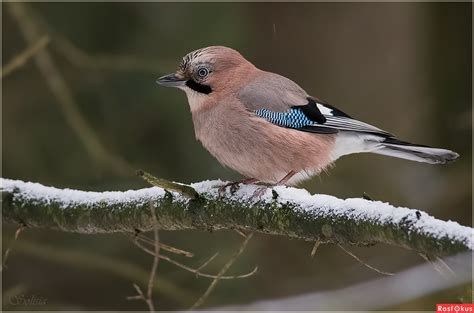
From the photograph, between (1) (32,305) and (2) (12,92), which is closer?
(1) (32,305)

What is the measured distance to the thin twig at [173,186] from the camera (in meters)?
3.80

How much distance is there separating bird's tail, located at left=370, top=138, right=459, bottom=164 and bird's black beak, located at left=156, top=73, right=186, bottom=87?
156 cm

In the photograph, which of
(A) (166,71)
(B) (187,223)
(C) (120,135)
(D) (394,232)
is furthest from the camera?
(C) (120,135)

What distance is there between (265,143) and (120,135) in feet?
11.7

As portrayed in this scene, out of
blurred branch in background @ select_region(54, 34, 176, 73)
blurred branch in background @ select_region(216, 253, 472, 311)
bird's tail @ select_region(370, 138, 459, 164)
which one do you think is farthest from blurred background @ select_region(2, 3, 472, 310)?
bird's tail @ select_region(370, 138, 459, 164)

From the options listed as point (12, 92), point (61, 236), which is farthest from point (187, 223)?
point (12, 92)

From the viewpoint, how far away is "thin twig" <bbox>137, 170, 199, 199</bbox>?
380cm

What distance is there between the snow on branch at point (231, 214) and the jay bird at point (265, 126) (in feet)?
3.01

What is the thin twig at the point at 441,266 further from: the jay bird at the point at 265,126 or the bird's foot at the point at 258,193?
the jay bird at the point at 265,126

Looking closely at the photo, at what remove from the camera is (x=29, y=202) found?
15.4 feet

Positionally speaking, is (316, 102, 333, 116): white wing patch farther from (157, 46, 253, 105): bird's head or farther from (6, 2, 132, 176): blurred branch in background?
(6, 2, 132, 176): blurred branch in background

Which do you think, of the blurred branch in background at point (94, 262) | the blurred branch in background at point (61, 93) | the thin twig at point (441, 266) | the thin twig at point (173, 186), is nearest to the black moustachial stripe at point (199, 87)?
the blurred branch in background at point (61, 93)

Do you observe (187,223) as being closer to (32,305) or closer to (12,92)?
(32,305)

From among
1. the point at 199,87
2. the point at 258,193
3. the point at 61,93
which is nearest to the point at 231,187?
the point at 258,193
